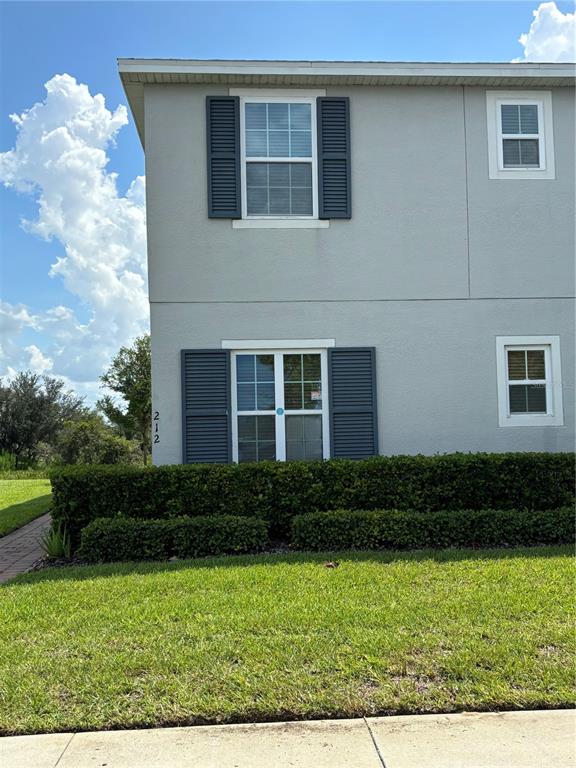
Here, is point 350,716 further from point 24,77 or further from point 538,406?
point 24,77

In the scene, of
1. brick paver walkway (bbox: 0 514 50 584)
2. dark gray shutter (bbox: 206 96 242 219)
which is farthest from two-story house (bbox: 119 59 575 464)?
brick paver walkway (bbox: 0 514 50 584)

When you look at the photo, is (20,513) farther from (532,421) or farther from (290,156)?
(532,421)

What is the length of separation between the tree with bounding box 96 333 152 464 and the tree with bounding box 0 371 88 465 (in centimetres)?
279

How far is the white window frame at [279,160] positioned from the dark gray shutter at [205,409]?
1.98 metres

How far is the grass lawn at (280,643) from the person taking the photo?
130 inches

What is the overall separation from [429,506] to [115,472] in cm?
385

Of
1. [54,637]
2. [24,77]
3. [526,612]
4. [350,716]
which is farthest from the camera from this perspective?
[24,77]

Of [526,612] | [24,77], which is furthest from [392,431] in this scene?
[24,77]

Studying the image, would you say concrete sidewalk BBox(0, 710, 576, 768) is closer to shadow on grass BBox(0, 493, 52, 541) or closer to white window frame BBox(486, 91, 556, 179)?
shadow on grass BBox(0, 493, 52, 541)

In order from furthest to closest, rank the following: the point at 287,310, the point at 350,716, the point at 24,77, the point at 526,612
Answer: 1. the point at 24,77
2. the point at 287,310
3. the point at 526,612
4. the point at 350,716

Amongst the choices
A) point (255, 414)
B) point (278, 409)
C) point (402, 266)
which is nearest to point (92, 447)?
point (255, 414)

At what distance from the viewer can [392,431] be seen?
27.6 ft

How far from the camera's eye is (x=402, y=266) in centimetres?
855

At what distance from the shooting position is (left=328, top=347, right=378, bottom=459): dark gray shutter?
8.27m
